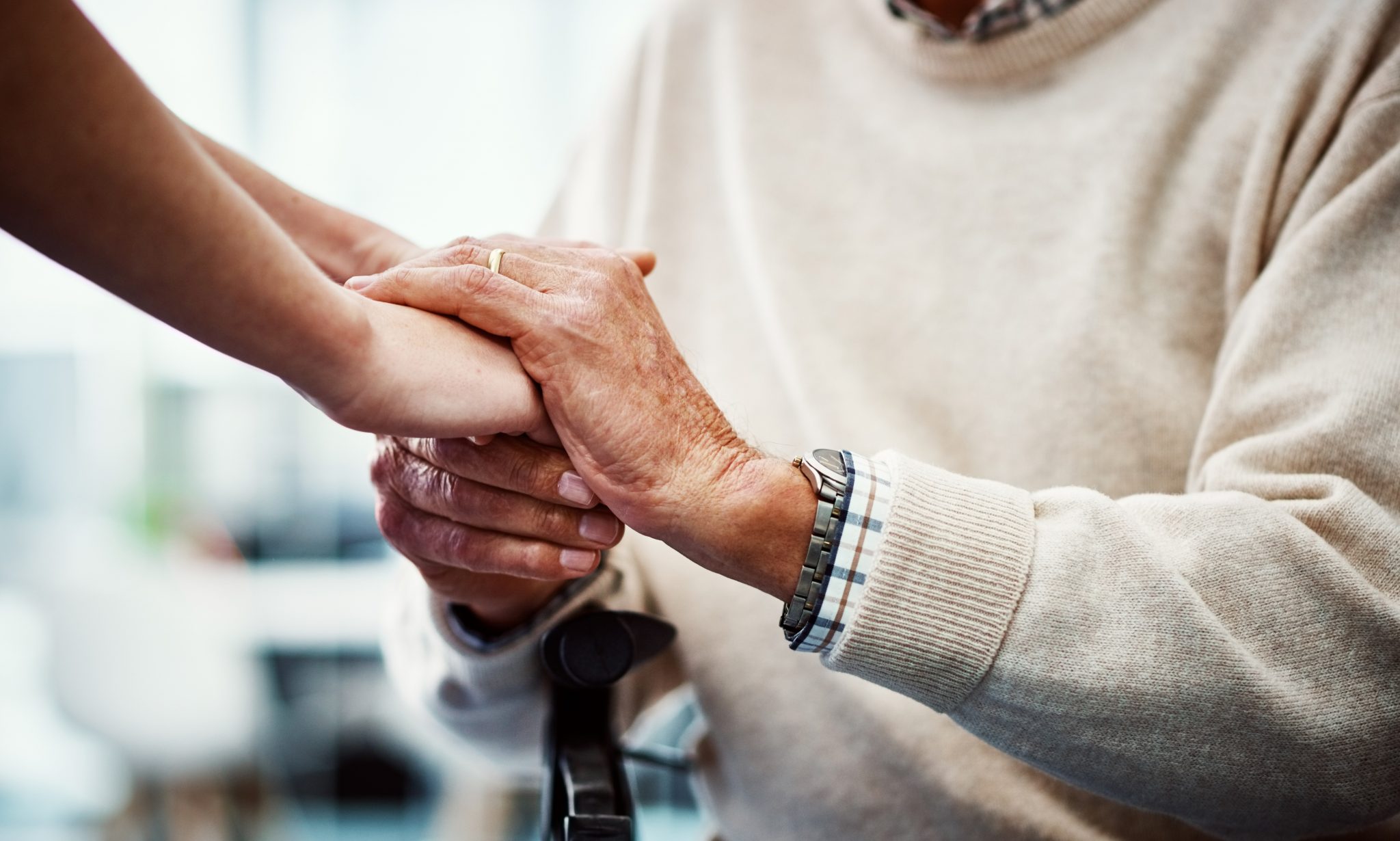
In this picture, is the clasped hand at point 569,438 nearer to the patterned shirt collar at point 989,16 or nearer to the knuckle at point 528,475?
the knuckle at point 528,475

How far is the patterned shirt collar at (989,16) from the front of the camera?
3.17 ft

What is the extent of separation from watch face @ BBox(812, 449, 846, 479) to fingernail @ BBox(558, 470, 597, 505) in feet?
0.57

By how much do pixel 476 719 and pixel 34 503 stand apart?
275 centimetres

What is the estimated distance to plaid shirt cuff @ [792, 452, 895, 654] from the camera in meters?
0.63

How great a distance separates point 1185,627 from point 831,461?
Answer: 267 millimetres

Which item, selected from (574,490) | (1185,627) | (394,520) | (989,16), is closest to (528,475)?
(574,490)

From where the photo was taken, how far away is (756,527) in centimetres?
64

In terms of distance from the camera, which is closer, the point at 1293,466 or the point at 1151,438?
the point at 1293,466

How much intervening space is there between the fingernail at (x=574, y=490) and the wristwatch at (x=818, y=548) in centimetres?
17

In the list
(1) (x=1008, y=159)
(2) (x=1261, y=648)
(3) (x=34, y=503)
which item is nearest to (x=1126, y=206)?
(1) (x=1008, y=159)

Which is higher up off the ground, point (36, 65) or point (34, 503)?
point (36, 65)

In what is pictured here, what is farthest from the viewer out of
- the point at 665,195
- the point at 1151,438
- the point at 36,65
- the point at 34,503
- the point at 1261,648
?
the point at 34,503

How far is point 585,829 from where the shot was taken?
26.8 inches

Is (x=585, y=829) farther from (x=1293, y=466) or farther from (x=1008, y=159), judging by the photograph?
(x=1008, y=159)
